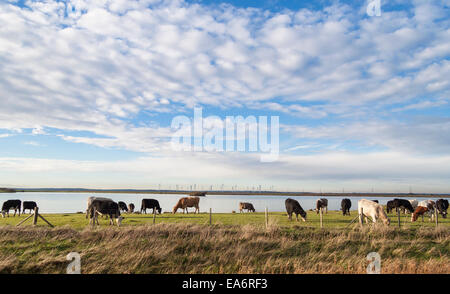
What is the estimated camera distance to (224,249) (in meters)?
13.9

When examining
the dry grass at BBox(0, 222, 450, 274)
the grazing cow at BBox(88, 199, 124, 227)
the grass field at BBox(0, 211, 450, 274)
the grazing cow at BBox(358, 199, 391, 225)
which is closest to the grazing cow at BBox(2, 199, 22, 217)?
the grazing cow at BBox(88, 199, 124, 227)

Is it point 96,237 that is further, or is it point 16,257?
point 96,237

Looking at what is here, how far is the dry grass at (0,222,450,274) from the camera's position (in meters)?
11.4

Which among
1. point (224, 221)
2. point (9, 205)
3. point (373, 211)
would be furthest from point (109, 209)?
point (373, 211)

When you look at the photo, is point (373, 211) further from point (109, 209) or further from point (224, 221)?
point (109, 209)

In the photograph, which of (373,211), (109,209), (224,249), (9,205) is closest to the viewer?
(224,249)

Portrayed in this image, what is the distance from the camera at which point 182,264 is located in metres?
12.2

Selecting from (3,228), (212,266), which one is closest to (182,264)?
(212,266)

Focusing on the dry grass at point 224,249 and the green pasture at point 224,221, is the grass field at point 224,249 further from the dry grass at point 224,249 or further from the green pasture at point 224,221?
the green pasture at point 224,221

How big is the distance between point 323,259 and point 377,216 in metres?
13.6

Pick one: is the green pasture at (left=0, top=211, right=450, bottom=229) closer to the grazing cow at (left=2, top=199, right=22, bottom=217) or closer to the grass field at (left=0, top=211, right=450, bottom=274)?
the grass field at (left=0, top=211, right=450, bottom=274)
